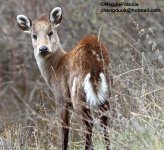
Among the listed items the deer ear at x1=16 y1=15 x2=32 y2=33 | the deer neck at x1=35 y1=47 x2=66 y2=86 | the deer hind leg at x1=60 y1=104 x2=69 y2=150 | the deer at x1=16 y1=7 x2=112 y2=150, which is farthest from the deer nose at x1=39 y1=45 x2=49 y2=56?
the deer hind leg at x1=60 y1=104 x2=69 y2=150

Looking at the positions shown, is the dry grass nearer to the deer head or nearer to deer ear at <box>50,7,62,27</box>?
the deer head

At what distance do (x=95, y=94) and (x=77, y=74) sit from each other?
1.65ft

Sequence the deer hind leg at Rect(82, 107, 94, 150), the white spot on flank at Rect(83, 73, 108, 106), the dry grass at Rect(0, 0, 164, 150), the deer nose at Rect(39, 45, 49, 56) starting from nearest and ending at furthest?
the white spot on flank at Rect(83, 73, 108, 106)
the deer hind leg at Rect(82, 107, 94, 150)
the dry grass at Rect(0, 0, 164, 150)
the deer nose at Rect(39, 45, 49, 56)

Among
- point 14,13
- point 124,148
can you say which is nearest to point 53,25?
point 124,148

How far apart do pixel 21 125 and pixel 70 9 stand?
8096 mm

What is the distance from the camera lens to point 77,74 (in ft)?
Answer: 26.6

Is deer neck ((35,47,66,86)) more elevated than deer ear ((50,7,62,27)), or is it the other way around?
deer ear ((50,7,62,27))

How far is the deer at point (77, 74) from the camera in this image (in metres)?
7.75

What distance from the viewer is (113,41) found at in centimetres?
1606

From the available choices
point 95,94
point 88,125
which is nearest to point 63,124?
point 88,125

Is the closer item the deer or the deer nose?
the deer

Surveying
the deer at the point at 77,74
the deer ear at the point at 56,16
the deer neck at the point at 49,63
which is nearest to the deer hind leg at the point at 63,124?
the deer at the point at 77,74

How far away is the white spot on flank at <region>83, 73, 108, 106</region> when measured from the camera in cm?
769

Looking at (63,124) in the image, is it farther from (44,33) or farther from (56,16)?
(56,16)
